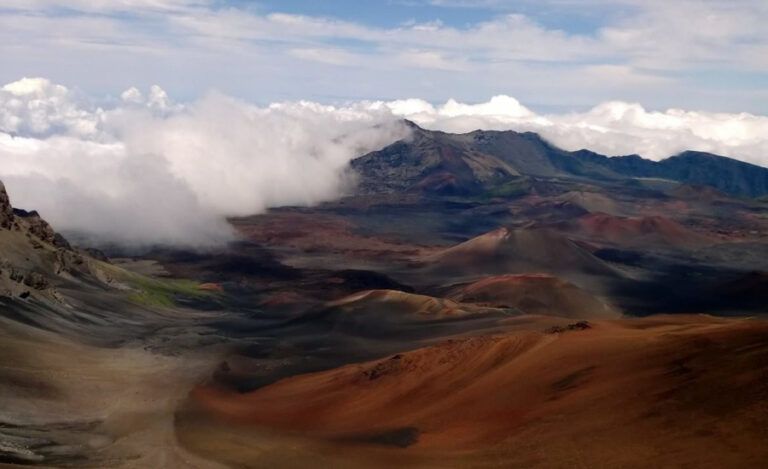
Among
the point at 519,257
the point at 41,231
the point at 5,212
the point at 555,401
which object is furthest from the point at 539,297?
the point at 555,401

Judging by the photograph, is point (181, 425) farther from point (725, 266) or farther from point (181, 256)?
point (725, 266)

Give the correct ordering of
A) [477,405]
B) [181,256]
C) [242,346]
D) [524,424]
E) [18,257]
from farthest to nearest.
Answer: [181,256], [18,257], [242,346], [477,405], [524,424]

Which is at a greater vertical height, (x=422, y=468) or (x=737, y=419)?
(x=737, y=419)

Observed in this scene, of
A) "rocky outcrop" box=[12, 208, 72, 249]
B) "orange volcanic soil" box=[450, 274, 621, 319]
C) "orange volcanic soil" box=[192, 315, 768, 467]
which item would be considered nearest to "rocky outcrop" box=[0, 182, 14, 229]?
"rocky outcrop" box=[12, 208, 72, 249]

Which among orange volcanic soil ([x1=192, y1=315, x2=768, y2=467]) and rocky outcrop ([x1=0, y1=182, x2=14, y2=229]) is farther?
rocky outcrop ([x1=0, y1=182, x2=14, y2=229])

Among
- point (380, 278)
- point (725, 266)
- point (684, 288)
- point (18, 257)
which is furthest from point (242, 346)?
point (725, 266)

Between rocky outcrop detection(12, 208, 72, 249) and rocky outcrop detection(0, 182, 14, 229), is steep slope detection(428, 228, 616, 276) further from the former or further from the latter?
rocky outcrop detection(0, 182, 14, 229)
